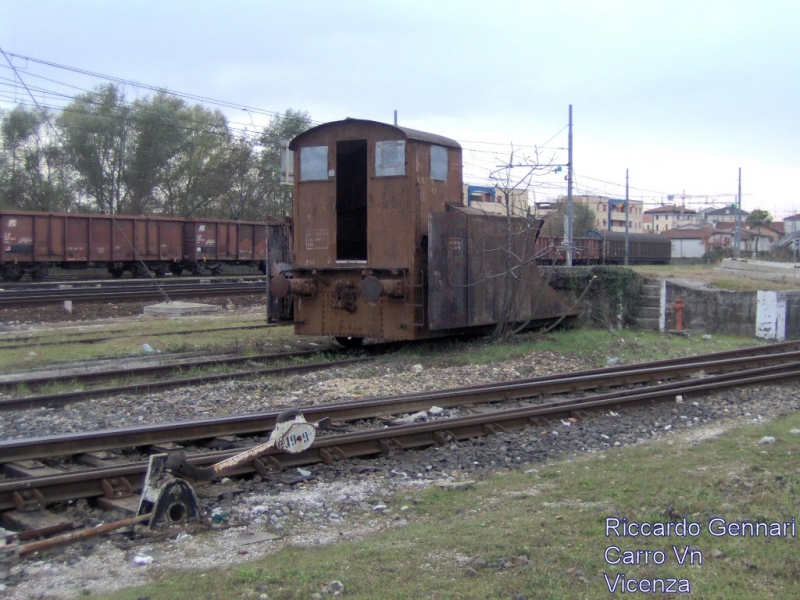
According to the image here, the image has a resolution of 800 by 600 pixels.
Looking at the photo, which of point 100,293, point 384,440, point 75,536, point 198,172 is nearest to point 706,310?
point 384,440

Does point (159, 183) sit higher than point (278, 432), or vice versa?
point (159, 183)

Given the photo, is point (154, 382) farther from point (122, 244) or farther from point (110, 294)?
point (122, 244)

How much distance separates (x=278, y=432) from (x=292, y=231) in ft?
29.2

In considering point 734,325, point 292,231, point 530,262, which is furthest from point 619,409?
point 734,325

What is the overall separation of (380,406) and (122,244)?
29074mm

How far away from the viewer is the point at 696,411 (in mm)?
9547

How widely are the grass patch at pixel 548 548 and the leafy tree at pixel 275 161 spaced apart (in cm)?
4883

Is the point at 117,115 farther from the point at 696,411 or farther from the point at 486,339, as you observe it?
the point at 696,411

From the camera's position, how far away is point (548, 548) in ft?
15.3

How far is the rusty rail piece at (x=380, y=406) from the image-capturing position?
656 cm

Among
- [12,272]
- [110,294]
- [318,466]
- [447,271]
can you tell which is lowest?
[318,466]

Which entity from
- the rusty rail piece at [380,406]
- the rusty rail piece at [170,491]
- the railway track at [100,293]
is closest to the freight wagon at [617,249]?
the railway track at [100,293]

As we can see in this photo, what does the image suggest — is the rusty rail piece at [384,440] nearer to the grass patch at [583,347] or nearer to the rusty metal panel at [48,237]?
the grass patch at [583,347]

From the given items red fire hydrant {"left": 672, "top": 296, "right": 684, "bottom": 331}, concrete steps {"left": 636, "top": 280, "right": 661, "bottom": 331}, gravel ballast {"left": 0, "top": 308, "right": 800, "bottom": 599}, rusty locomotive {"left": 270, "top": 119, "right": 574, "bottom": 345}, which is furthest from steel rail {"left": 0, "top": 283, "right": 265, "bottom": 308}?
red fire hydrant {"left": 672, "top": 296, "right": 684, "bottom": 331}
